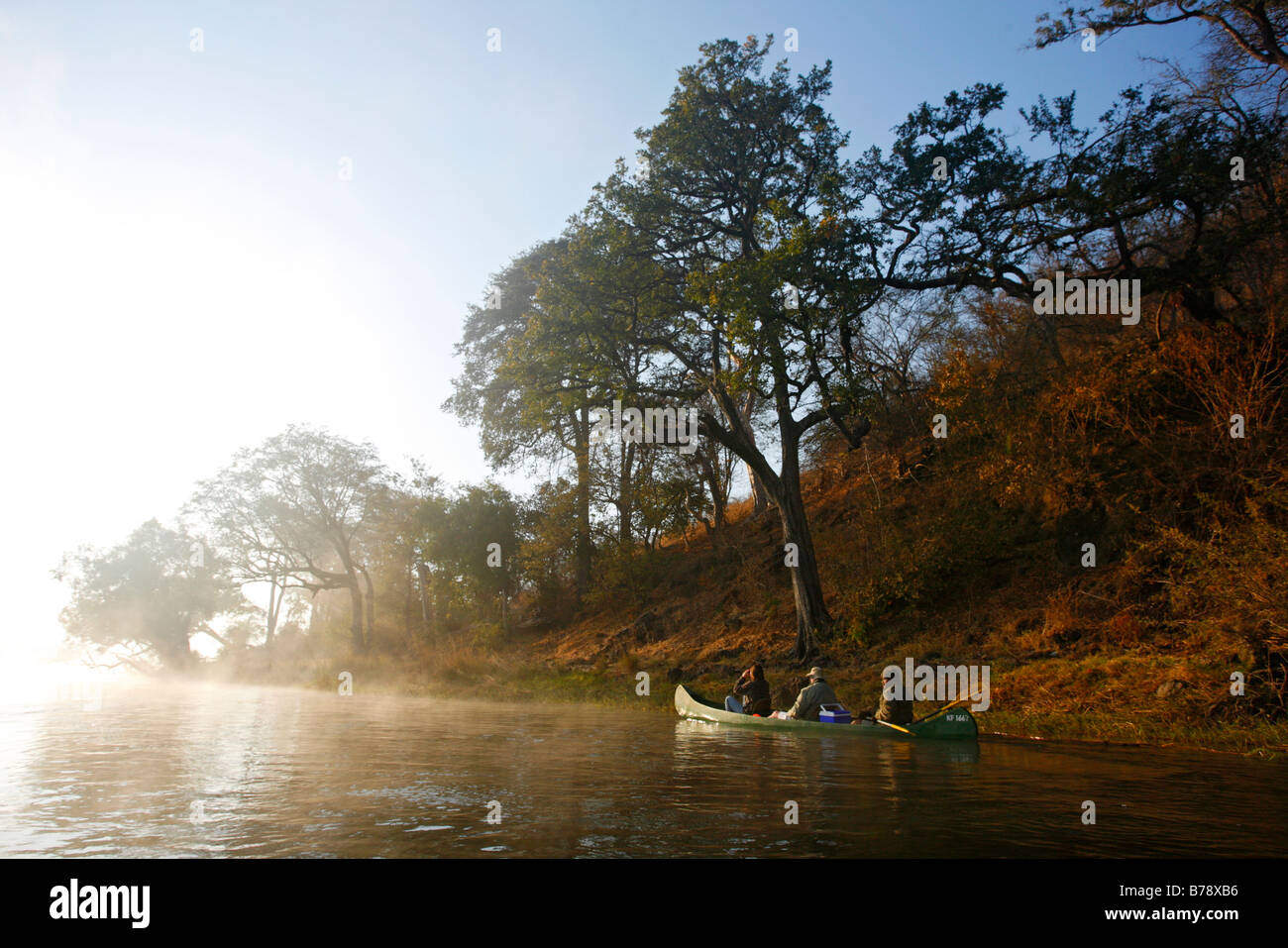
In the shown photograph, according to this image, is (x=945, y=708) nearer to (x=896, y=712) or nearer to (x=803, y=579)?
(x=896, y=712)

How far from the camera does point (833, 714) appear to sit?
1303 centimetres

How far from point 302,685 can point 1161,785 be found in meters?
33.3

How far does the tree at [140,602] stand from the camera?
45000 millimetres

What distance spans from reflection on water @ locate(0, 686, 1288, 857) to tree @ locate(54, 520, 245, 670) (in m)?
35.2

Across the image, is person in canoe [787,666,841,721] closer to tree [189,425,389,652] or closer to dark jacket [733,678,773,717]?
dark jacket [733,678,773,717]

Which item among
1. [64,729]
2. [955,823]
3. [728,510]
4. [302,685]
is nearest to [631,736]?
[955,823]

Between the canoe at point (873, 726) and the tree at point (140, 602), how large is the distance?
3884 centimetres

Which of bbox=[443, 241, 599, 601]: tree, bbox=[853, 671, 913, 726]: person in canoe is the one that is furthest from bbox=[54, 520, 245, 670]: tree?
bbox=[853, 671, 913, 726]: person in canoe

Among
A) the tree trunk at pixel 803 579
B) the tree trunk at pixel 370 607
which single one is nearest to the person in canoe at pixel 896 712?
the tree trunk at pixel 803 579

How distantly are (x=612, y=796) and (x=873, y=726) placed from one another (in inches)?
235

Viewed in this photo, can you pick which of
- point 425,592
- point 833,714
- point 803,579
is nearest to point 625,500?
point 803,579

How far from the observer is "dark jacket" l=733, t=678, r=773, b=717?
14789 millimetres

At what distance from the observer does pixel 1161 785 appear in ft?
26.3
